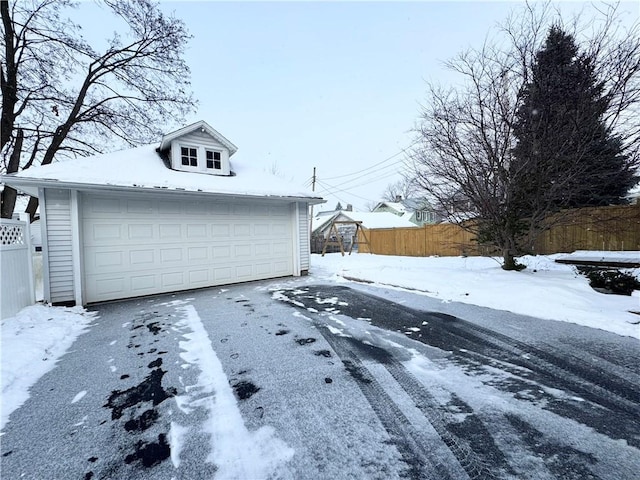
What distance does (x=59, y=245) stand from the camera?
5.42 m

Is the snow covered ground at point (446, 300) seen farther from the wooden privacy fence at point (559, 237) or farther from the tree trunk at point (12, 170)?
the tree trunk at point (12, 170)

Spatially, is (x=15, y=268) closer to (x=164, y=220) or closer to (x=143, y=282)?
(x=143, y=282)

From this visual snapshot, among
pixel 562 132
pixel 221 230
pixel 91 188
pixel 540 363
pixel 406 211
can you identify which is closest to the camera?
pixel 540 363

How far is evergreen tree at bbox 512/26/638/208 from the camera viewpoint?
5742 mm

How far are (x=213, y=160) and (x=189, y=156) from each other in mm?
653

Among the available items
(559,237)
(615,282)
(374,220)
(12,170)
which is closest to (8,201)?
(12,170)

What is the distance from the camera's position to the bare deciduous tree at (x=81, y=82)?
9.31m

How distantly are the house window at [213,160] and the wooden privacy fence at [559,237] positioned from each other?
23.8 ft

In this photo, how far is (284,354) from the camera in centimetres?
311

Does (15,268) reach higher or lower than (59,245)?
lower

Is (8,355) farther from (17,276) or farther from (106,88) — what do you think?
(106,88)

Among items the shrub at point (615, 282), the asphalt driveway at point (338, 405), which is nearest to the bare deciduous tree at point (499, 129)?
the shrub at point (615, 282)

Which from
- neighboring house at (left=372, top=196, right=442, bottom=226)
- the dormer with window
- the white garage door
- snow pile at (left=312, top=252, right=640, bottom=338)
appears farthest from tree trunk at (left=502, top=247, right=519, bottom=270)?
neighboring house at (left=372, top=196, right=442, bottom=226)

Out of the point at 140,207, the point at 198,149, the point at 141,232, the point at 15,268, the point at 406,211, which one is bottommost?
the point at 15,268
